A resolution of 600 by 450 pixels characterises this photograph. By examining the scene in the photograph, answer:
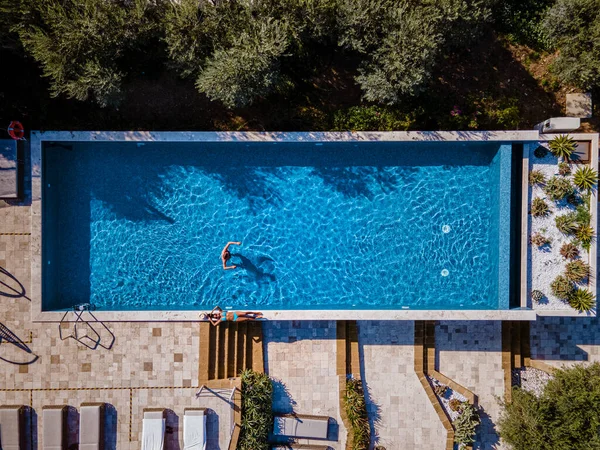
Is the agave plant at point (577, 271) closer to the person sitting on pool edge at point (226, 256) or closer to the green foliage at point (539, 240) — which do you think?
the green foliage at point (539, 240)

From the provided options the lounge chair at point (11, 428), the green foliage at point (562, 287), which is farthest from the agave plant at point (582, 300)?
the lounge chair at point (11, 428)

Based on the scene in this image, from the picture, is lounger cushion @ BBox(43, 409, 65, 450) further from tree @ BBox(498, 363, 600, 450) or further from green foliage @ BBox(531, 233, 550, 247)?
green foliage @ BBox(531, 233, 550, 247)

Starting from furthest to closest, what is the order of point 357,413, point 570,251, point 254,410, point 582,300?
point 357,413 → point 254,410 → point 570,251 → point 582,300

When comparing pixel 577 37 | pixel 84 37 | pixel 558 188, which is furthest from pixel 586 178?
pixel 84 37

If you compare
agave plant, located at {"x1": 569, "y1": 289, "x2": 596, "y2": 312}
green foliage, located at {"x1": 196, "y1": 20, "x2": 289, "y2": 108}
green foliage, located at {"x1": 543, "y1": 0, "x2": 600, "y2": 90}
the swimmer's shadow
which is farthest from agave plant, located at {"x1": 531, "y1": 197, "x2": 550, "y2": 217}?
green foliage, located at {"x1": 196, "y1": 20, "x2": 289, "y2": 108}

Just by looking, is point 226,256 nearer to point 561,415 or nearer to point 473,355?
point 473,355

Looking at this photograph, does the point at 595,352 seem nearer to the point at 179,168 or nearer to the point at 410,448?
the point at 410,448

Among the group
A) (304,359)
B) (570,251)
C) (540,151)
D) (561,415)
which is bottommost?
(561,415)
